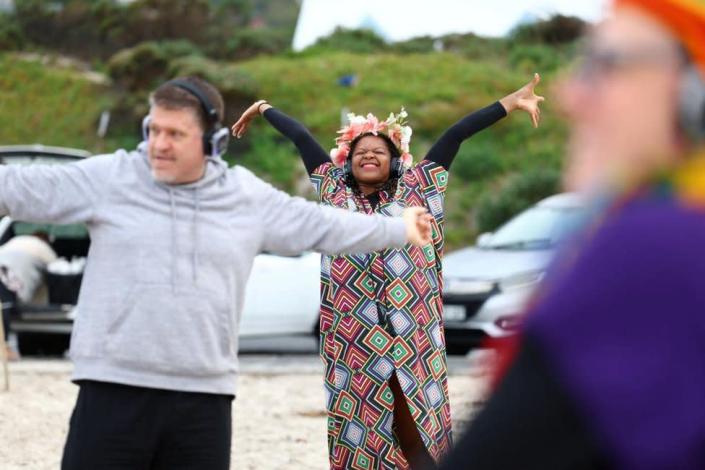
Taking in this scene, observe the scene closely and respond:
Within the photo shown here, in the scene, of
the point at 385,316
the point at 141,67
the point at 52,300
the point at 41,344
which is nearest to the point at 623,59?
the point at 385,316

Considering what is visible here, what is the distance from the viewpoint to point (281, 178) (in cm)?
2828

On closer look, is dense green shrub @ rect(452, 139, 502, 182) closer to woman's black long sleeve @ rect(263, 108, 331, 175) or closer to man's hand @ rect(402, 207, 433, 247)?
woman's black long sleeve @ rect(263, 108, 331, 175)

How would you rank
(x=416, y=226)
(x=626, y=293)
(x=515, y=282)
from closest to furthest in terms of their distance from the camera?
(x=626, y=293) < (x=416, y=226) < (x=515, y=282)

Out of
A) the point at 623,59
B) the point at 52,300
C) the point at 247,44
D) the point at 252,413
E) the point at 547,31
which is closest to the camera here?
the point at 623,59

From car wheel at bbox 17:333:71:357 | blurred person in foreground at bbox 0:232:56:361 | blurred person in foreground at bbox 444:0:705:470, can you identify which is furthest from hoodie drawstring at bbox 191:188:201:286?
car wheel at bbox 17:333:71:357

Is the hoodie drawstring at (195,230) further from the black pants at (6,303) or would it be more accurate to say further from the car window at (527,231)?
the car window at (527,231)

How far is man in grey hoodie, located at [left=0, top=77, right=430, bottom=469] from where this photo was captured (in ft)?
14.0

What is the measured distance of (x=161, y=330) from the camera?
4.26 meters

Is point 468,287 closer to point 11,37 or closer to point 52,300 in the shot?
point 52,300

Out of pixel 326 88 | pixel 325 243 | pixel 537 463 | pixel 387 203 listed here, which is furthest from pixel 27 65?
pixel 537 463

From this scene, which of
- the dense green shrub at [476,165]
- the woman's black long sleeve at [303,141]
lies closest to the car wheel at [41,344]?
the woman's black long sleeve at [303,141]

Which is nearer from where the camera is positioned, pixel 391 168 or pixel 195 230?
pixel 195 230

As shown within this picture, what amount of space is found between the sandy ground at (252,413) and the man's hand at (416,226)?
109 inches

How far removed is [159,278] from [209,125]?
0.47 meters
